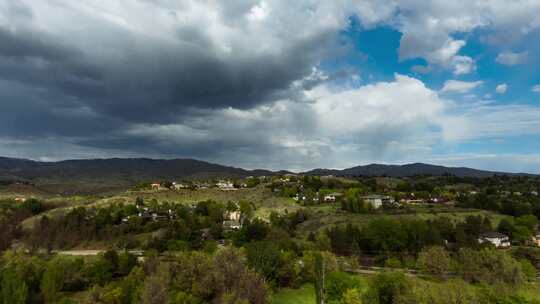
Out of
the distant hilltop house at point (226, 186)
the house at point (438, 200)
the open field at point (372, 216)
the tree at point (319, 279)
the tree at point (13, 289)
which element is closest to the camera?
the tree at point (13, 289)

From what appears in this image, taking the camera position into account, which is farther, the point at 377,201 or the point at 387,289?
the point at 377,201

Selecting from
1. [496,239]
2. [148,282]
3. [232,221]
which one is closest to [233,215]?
[232,221]

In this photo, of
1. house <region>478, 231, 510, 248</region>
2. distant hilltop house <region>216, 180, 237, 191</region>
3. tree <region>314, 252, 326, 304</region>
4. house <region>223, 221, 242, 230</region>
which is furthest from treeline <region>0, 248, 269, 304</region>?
distant hilltop house <region>216, 180, 237, 191</region>

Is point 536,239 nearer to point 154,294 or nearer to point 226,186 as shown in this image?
point 154,294

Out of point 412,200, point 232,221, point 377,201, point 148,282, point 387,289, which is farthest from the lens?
point 412,200

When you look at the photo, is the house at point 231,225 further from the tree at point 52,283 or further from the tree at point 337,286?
the tree at point 337,286

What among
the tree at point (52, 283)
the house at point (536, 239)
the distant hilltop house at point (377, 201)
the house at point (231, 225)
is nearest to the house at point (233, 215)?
the house at point (231, 225)
